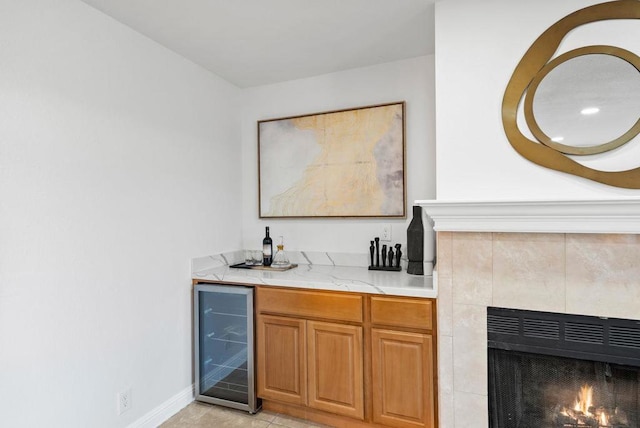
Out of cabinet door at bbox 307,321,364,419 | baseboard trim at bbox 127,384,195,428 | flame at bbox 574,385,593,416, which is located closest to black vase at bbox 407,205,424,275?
cabinet door at bbox 307,321,364,419

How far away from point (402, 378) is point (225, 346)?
1.28 meters

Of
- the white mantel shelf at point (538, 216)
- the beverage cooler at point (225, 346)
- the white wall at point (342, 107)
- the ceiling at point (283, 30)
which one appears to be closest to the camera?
the white mantel shelf at point (538, 216)

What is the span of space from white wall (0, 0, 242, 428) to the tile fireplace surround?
170 cm

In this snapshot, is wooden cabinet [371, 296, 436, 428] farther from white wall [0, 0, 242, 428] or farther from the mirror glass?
white wall [0, 0, 242, 428]

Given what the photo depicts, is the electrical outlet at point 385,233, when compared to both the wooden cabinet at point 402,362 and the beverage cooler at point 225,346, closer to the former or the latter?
the wooden cabinet at point 402,362

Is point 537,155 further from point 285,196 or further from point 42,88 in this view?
point 42,88

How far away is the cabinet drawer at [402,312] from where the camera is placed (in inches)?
75.7

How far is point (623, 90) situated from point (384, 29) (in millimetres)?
1276

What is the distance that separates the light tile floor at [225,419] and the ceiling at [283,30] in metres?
2.48

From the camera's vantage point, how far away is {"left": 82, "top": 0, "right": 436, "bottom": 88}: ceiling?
1.90 meters

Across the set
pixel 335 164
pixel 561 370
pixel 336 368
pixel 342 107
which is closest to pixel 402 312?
pixel 336 368

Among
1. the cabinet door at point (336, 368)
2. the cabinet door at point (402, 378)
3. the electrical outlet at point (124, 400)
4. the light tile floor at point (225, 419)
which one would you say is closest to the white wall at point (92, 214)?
the electrical outlet at point (124, 400)

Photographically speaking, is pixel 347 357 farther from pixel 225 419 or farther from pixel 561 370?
pixel 561 370

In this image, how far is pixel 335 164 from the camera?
2.80m
